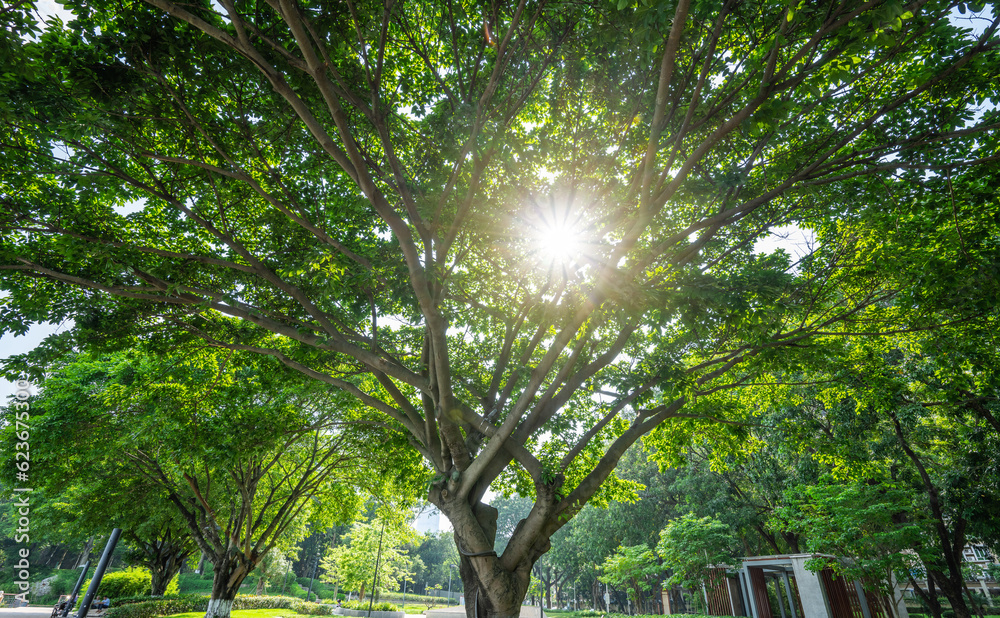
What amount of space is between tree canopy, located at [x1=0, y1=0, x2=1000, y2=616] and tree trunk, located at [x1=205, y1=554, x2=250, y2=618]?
1006cm

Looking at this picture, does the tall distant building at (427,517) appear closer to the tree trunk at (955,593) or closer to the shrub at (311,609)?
the shrub at (311,609)

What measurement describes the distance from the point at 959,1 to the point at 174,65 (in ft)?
25.9

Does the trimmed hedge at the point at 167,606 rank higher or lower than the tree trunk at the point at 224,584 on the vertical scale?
lower

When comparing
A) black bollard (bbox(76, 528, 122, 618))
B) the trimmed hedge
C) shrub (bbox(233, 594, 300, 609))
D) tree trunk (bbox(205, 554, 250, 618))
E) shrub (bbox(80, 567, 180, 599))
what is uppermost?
black bollard (bbox(76, 528, 122, 618))

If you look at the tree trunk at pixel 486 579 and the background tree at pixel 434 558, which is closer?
the tree trunk at pixel 486 579

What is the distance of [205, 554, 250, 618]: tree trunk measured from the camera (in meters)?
13.5

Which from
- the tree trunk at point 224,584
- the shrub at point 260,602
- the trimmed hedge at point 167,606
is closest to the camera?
the tree trunk at point 224,584

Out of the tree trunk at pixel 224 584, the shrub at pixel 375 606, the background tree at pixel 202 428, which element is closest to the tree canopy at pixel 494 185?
the background tree at pixel 202 428

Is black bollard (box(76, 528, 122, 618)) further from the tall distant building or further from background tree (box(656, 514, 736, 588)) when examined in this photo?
A: background tree (box(656, 514, 736, 588))

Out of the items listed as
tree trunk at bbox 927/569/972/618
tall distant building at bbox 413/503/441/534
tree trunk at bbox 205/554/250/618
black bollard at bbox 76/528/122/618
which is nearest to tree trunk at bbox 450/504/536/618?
tall distant building at bbox 413/503/441/534

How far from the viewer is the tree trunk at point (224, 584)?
13.5m

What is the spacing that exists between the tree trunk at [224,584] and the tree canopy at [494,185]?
10060mm

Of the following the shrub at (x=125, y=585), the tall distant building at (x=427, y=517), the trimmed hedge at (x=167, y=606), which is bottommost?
the trimmed hedge at (x=167, y=606)

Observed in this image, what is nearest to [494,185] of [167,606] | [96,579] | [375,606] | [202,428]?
[96,579]
